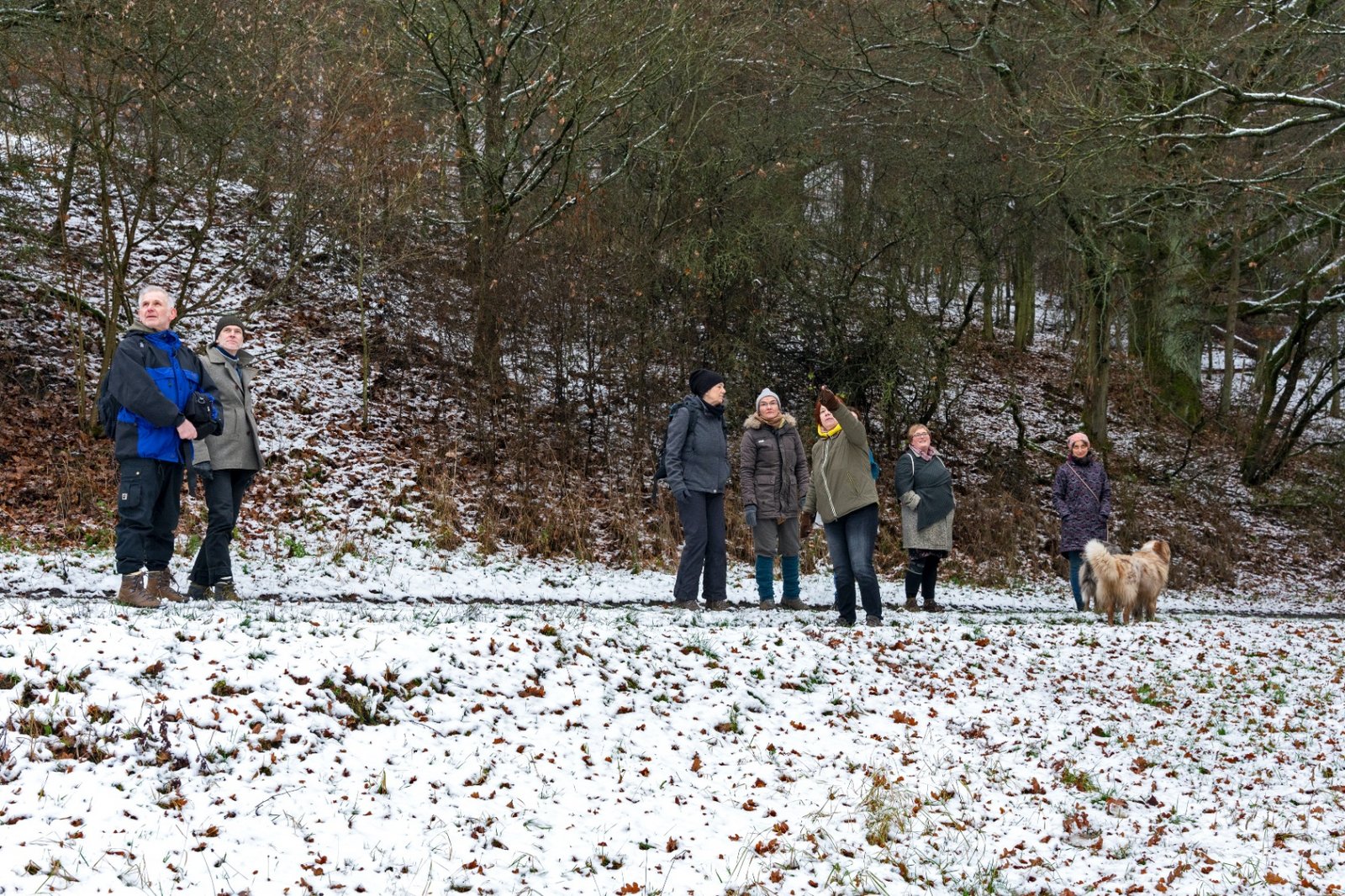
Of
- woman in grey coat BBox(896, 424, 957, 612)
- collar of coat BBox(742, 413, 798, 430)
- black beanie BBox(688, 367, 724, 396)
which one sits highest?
black beanie BBox(688, 367, 724, 396)

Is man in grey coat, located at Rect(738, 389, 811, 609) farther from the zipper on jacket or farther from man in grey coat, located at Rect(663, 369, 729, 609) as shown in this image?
the zipper on jacket

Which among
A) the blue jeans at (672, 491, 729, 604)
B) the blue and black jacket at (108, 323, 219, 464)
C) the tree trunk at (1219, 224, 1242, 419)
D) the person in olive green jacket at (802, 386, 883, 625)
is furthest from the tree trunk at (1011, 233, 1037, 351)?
the blue and black jacket at (108, 323, 219, 464)

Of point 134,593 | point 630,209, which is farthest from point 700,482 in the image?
point 630,209

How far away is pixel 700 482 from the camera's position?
379 inches

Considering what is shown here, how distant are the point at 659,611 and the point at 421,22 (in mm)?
Answer: 9449

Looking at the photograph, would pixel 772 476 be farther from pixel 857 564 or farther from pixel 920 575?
pixel 920 575

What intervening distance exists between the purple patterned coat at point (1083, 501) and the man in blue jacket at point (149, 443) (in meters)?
9.08

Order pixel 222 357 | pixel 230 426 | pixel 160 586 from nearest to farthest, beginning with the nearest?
pixel 160 586, pixel 230 426, pixel 222 357

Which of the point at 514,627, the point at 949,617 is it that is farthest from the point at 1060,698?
the point at 514,627

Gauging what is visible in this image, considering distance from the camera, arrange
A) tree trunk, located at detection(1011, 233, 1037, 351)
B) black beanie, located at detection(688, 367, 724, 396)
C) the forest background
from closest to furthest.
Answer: black beanie, located at detection(688, 367, 724, 396) < the forest background < tree trunk, located at detection(1011, 233, 1037, 351)

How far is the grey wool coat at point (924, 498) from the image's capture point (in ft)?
36.0

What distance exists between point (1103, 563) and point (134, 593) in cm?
897

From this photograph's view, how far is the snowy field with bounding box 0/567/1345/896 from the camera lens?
4.50 meters

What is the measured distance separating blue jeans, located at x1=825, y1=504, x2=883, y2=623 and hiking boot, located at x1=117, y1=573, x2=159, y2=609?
5.39m
